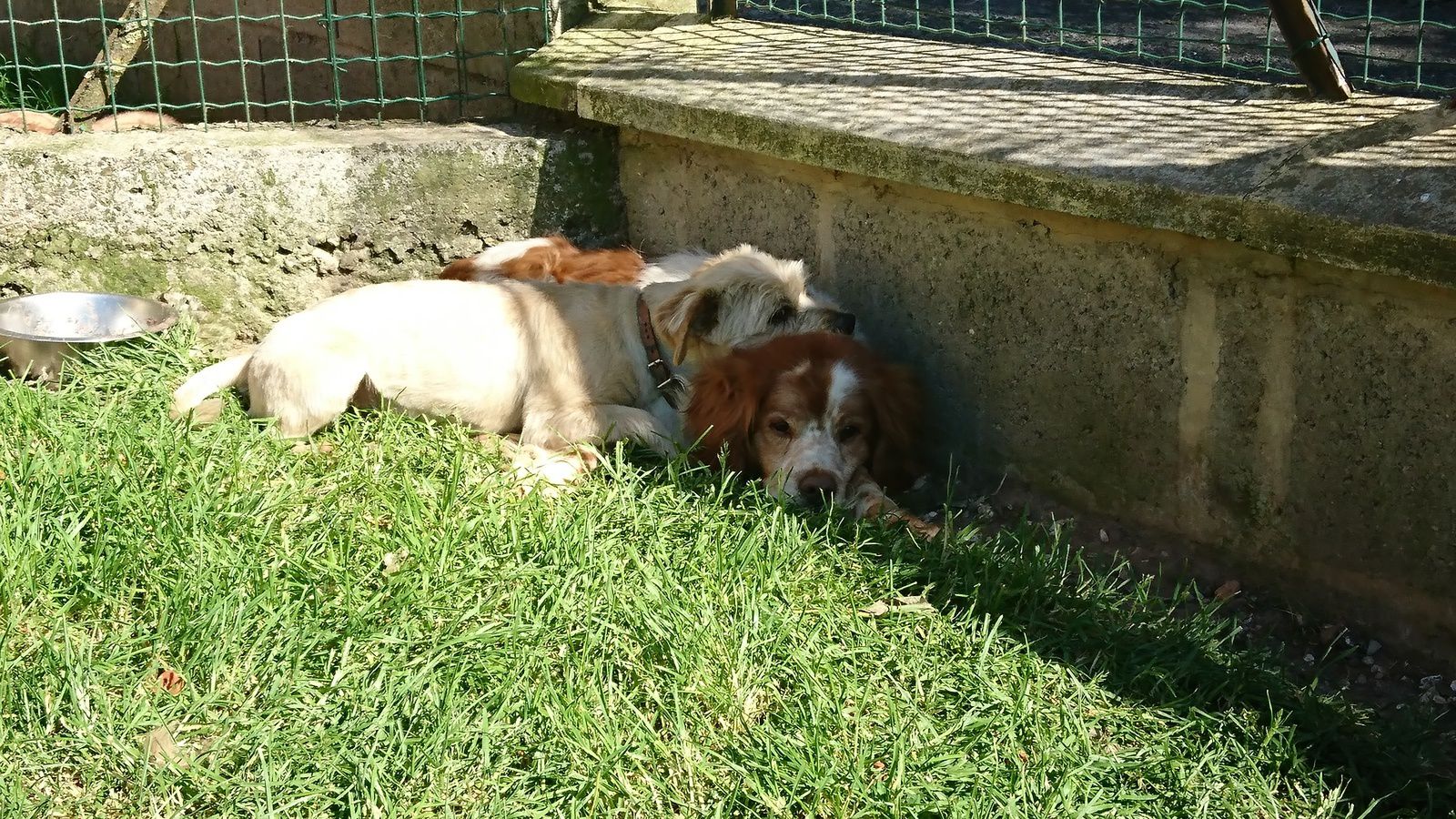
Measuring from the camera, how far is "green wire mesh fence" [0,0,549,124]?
587 centimetres

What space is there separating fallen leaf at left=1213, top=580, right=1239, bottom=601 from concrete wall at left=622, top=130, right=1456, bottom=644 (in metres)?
0.05

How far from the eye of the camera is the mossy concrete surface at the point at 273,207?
207 inches

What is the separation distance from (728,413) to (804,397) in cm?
26

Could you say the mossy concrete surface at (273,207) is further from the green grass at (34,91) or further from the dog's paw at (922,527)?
the green grass at (34,91)

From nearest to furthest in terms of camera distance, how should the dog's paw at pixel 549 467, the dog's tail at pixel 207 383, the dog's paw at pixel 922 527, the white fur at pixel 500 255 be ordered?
the dog's paw at pixel 922 527, the dog's paw at pixel 549 467, the dog's tail at pixel 207 383, the white fur at pixel 500 255

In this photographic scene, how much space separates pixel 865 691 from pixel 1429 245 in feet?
5.35

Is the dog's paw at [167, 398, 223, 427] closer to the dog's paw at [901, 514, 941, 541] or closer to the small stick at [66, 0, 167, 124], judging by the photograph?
the dog's paw at [901, 514, 941, 541]

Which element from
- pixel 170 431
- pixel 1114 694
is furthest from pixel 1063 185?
pixel 170 431

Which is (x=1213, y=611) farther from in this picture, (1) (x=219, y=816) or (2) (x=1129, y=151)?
(1) (x=219, y=816)

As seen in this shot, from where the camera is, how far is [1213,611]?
365 cm

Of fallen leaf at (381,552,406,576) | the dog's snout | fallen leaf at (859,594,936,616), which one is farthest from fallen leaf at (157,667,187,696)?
the dog's snout

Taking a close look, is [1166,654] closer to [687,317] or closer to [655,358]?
[687,317]

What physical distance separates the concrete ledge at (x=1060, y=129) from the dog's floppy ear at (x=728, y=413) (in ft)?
2.58

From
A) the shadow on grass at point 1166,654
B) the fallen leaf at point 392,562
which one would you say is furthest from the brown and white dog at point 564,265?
the fallen leaf at point 392,562
